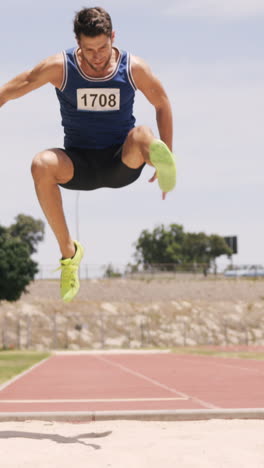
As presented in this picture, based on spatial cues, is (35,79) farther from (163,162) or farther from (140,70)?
(163,162)

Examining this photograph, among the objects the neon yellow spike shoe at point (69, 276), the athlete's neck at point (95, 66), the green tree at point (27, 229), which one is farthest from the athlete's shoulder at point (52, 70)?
the green tree at point (27, 229)

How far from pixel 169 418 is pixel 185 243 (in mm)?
96798

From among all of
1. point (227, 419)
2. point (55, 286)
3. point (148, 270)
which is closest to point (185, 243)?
point (148, 270)

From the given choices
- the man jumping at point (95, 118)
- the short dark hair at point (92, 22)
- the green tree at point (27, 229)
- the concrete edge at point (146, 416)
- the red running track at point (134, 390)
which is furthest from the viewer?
the green tree at point (27, 229)

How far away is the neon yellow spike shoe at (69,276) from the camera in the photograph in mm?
6844

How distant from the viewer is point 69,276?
6926 mm

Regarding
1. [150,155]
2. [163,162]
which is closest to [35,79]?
[150,155]

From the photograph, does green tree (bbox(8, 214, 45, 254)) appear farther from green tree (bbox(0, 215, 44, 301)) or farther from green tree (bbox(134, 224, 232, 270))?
green tree (bbox(0, 215, 44, 301))

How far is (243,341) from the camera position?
49.6 metres

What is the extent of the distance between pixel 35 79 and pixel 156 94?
0.99 metres

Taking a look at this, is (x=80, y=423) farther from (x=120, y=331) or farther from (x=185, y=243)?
(x=185, y=243)

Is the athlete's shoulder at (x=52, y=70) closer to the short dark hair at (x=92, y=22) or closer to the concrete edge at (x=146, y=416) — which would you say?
the short dark hair at (x=92, y=22)

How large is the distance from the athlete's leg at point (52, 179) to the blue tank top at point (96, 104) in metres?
0.26

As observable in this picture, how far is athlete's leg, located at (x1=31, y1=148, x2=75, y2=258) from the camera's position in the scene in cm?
643
